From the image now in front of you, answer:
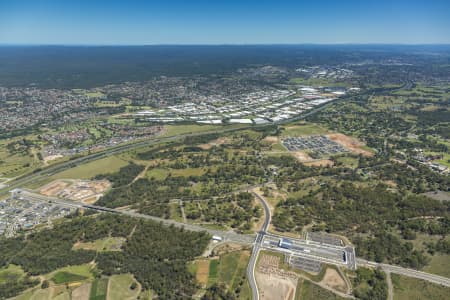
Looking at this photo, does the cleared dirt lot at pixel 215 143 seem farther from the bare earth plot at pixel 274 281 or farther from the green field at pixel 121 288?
the green field at pixel 121 288

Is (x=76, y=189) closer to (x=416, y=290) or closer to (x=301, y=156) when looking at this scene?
(x=301, y=156)

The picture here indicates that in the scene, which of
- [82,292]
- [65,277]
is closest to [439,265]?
[82,292]

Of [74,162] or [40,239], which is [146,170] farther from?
[40,239]

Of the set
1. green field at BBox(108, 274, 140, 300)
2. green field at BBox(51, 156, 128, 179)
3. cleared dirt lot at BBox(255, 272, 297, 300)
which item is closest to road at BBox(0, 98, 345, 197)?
green field at BBox(51, 156, 128, 179)

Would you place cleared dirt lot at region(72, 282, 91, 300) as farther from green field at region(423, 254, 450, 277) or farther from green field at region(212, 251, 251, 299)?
green field at region(423, 254, 450, 277)

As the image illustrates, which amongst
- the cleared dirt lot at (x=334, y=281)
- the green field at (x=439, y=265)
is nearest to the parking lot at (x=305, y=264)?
the cleared dirt lot at (x=334, y=281)

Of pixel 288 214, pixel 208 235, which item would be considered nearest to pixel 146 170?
pixel 208 235
